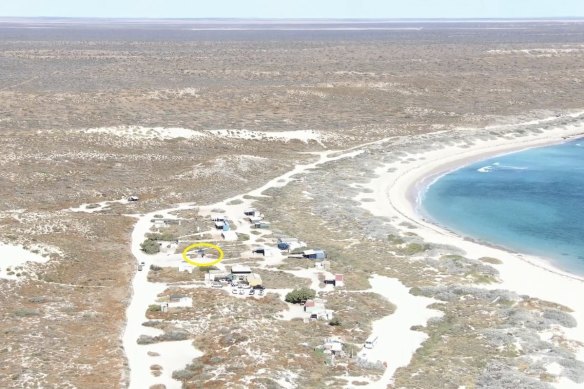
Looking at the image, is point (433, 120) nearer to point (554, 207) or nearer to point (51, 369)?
point (554, 207)

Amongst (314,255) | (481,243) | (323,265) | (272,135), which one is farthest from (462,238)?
(272,135)

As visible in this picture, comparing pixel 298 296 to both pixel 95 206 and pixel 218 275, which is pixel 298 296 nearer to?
pixel 218 275

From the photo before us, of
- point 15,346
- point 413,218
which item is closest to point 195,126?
point 413,218

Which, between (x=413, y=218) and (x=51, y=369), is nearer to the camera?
(x=51, y=369)

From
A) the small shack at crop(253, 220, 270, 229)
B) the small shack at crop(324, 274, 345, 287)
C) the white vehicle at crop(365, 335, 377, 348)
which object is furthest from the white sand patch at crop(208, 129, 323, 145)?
the white vehicle at crop(365, 335, 377, 348)

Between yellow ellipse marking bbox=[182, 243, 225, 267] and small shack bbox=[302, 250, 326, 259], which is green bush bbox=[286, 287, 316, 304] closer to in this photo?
small shack bbox=[302, 250, 326, 259]
